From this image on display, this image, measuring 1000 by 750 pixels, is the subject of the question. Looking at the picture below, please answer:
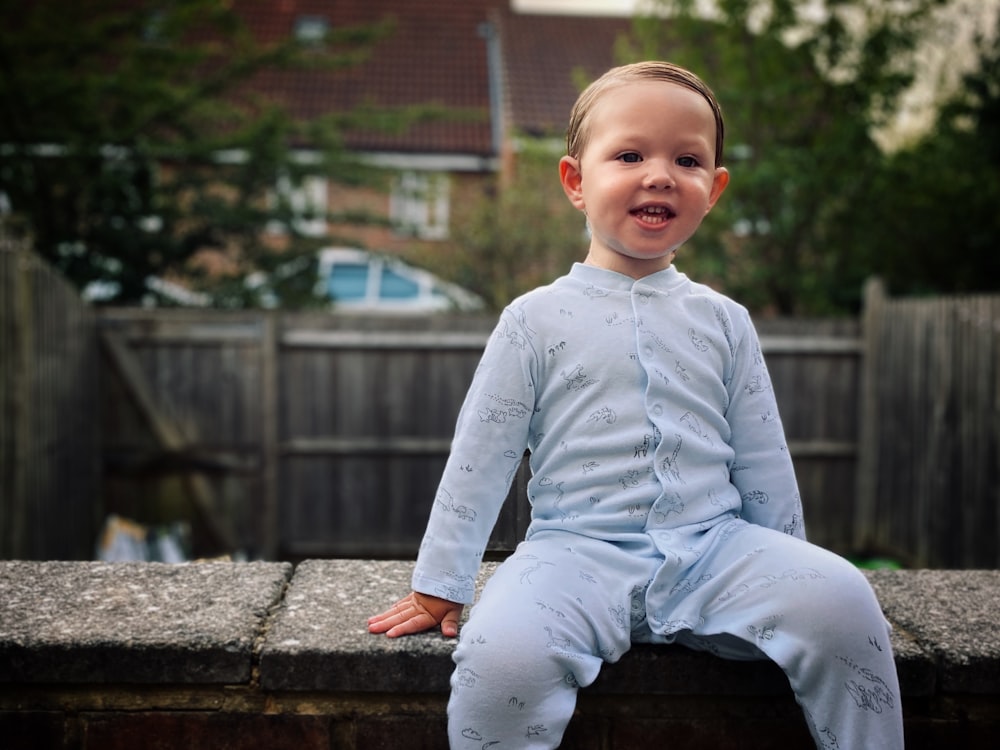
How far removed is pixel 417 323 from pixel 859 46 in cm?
461

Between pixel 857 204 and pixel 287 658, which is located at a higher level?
pixel 857 204

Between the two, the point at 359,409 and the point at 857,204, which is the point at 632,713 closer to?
the point at 359,409

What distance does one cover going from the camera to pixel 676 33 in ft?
29.0

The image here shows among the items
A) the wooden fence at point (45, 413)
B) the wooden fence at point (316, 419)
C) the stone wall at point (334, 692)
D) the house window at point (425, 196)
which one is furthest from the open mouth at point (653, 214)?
the house window at point (425, 196)

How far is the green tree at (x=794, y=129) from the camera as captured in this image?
27.2ft

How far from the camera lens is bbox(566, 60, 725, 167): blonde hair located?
1.64 metres

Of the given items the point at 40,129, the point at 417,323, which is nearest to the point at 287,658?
the point at 417,323

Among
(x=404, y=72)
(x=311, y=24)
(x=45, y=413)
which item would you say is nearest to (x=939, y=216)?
(x=45, y=413)

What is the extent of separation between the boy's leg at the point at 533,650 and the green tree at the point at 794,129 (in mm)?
7136

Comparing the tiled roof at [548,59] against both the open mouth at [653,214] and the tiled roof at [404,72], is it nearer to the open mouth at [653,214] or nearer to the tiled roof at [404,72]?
the tiled roof at [404,72]

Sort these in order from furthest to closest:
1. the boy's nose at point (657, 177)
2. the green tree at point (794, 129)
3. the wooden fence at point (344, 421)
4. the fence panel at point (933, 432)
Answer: the green tree at point (794, 129)
the wooden fence at point (344, 421)
the fence panel at point (933, 432)
the boy's nose at point (657, 177)

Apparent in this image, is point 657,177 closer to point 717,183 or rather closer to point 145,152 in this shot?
point 717,183

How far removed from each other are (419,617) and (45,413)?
4381mm

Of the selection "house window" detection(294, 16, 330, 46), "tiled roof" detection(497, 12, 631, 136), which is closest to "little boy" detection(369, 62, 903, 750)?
"tiled roof" detection(497, 12, 631, 136)
